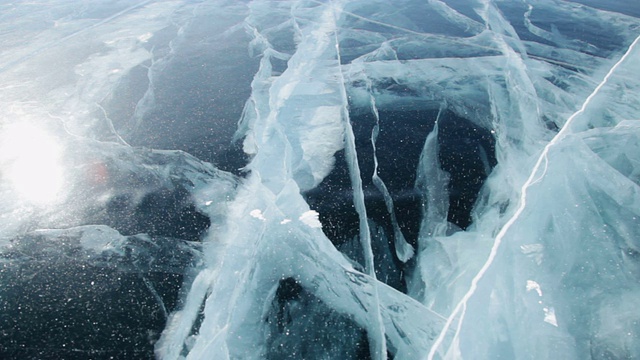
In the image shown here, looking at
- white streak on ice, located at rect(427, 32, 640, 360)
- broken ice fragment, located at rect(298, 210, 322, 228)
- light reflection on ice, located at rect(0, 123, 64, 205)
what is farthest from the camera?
light reflection on ice, located at rect(0, 123, 64, 205)

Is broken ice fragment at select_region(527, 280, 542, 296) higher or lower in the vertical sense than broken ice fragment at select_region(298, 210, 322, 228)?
higher

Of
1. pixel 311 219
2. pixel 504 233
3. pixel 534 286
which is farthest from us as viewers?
pixel 311 219

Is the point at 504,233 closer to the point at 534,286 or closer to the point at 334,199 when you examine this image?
the point at 534,286

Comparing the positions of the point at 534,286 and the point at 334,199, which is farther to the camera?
the point at 334,199

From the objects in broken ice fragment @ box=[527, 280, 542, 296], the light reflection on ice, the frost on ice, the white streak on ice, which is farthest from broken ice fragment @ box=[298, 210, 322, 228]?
the light reflection on ice

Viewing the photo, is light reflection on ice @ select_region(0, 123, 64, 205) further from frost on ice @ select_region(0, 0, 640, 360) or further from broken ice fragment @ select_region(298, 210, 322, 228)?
broken ice fragment @ select_region(298, 210, 322, 228)

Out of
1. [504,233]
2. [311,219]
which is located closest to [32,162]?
[311,219]

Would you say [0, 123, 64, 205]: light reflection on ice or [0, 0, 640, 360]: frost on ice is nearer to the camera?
[0, 0, 640, 360]: frost on ice
